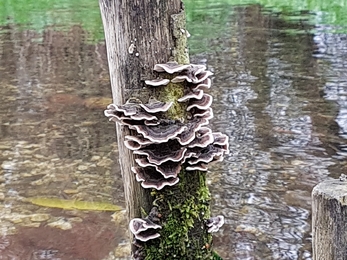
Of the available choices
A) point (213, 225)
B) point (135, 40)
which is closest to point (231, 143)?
point (213, 225)

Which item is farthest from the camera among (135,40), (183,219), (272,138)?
(272,138)

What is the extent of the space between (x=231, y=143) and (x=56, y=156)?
1.91m

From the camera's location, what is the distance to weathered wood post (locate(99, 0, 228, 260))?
2.21 m

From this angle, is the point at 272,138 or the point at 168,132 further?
the point at 272,138

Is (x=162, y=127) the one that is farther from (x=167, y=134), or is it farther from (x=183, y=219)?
(x=183, y=219)

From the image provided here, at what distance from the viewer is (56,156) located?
6.11m

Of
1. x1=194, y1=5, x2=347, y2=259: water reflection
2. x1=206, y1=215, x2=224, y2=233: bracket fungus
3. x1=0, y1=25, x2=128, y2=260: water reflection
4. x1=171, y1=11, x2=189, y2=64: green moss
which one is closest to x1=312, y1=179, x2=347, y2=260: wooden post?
x1=206, y1=215, x2=224, y2=233: bracket fungus

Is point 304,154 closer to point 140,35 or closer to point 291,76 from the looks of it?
point 291,76

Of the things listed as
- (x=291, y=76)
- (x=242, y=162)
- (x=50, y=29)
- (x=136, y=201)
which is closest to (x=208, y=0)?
(x=50, y=29)

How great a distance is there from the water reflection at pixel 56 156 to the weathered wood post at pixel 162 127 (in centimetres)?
199

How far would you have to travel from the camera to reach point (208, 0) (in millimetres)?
18078

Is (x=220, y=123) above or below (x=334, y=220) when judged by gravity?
below

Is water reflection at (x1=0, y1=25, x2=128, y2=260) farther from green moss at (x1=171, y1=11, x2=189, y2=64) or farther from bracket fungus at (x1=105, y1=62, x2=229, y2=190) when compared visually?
green moss at (x1=171, y1=11, x2=189, y2=64)

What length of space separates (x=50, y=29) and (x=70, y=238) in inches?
393
